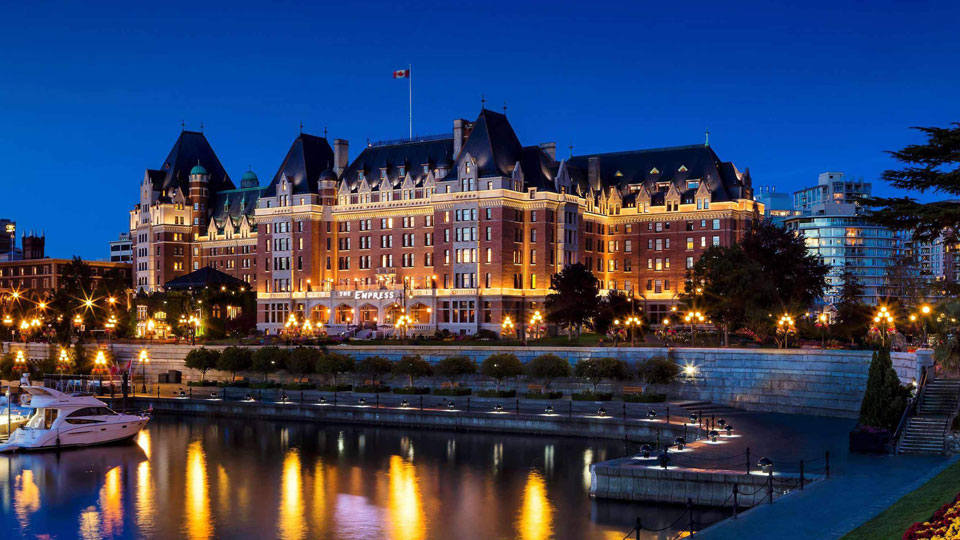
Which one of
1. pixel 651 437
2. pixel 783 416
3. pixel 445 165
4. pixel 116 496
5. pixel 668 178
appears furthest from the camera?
pixel 668 178

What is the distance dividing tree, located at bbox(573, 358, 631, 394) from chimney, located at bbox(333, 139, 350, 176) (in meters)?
70.7

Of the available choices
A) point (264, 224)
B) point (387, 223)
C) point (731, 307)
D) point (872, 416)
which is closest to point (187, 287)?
point (264, 224)

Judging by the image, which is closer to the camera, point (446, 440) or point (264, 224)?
point (446, 440)

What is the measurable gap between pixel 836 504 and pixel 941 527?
33.0 feet

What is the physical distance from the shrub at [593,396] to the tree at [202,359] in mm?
37096

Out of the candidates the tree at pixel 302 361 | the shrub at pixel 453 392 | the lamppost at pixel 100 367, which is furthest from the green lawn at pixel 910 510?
the lamppost at pixel 100 367

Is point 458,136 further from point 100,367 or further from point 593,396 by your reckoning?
point 593,396

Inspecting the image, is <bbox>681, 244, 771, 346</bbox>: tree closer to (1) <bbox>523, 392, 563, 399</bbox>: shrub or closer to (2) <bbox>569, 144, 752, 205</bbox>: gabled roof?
(1) <bbox>523, 392, 563, 399</bbox>: shrub

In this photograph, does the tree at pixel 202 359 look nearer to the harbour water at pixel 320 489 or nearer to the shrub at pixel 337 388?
the shrub at pixel 337 388

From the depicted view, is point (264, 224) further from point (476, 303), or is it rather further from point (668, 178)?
point (668, 178)

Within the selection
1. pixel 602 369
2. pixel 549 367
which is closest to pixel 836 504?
pixel 602 369

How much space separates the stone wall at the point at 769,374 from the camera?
2323 inches

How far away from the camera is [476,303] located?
11406cm

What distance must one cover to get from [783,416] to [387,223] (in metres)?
74.5
